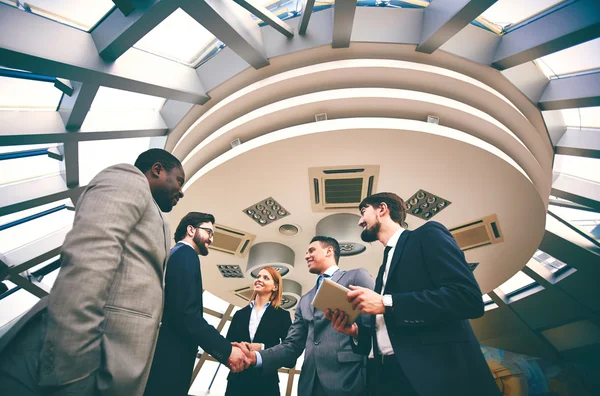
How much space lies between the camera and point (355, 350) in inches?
125

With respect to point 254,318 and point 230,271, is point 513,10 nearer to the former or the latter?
point 254,318

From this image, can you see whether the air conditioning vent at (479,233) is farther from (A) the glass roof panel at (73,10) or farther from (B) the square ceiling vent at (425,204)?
(A) the glass roof panel at (73,10)

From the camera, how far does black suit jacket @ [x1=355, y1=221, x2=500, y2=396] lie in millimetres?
2107

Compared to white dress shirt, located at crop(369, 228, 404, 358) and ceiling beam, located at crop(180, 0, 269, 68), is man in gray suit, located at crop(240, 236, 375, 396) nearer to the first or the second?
white dress shirt, located at crop(369, 228, 404, 358)

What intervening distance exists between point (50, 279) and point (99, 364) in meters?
13.8

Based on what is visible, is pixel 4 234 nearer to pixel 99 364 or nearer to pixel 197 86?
pixel 197 86

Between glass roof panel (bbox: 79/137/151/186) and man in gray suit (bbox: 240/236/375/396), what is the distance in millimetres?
6724

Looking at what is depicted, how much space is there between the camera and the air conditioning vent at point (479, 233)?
7297mm

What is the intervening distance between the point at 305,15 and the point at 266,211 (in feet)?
13.6

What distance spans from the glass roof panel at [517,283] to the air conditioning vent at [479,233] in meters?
8.67

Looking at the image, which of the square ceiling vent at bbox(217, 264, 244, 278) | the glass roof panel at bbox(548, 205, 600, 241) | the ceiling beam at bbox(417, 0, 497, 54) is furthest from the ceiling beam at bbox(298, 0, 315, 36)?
the glass roof panel at bbox(548, 205, 600, 241)

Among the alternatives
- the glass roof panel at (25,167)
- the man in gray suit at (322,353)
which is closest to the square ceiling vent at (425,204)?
the man in gray suit at (322,353)

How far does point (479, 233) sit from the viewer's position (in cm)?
761

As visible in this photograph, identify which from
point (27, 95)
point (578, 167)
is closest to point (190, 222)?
point (27, 95)
